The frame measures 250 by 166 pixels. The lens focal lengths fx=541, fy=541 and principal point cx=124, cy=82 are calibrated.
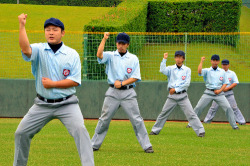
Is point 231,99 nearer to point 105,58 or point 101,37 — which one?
point 101,37

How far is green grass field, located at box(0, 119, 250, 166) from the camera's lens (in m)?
9.16

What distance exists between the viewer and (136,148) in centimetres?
1085

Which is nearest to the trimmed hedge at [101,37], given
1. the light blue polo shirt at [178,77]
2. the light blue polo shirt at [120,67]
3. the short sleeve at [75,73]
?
the light blue polo shirt at [178,77]

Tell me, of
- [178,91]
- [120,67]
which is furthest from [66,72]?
[178,91]

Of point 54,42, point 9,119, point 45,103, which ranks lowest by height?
point 9,119

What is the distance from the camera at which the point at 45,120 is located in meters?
7.18

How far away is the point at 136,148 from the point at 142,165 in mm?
2079

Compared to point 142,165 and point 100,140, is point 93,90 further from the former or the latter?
point 142,165

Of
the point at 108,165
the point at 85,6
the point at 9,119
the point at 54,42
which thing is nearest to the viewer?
the point at 54,42

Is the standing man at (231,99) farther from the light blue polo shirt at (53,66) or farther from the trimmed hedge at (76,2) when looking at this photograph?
the trimmed hedge at (76,2)

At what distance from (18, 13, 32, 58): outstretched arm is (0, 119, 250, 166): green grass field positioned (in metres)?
2.64

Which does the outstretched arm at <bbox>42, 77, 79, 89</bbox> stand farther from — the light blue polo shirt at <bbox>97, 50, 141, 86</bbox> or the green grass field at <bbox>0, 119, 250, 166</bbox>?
the light blue polo shirt at <bbox>97, 50, 141, 86</bbox>

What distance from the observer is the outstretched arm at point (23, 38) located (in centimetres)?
639

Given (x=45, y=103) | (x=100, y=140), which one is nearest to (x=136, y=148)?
(x=100, y=140)
